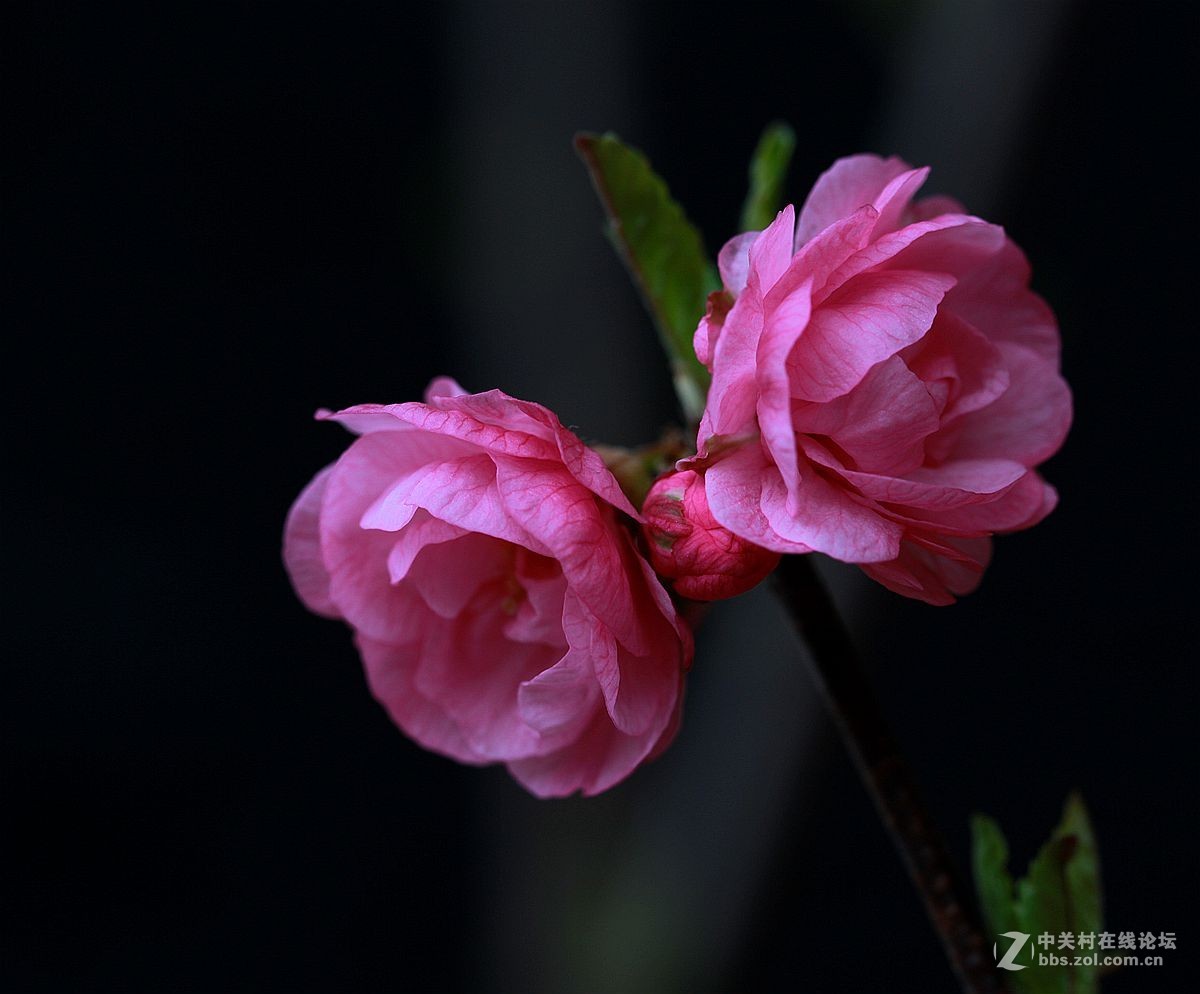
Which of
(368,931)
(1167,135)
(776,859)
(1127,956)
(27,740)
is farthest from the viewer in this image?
(368,931)

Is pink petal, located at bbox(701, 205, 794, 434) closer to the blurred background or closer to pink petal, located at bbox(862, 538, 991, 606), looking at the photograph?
pink petal, located at bbox(862, 538, 991, 606)

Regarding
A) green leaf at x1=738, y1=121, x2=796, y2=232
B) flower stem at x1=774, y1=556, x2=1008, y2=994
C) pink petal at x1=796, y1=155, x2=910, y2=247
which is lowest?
flower stem at x1=774, y1=556, x2=1008, y2=994

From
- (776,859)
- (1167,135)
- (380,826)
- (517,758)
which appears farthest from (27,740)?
(1167,135)

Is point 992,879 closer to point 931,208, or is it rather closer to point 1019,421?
point 1019,421

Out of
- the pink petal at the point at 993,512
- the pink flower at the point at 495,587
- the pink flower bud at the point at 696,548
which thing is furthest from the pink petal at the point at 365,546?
the pink petal at the point at 993,512

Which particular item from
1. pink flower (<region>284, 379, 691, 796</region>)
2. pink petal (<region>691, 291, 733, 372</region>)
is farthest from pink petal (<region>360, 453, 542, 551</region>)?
pink petal (<region>691, 291, 733, 372</region>)

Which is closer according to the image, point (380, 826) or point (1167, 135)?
point (1167, 135)

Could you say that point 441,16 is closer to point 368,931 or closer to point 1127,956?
point 368,931
